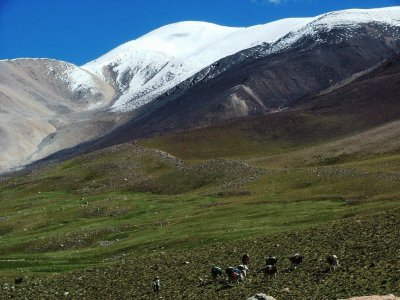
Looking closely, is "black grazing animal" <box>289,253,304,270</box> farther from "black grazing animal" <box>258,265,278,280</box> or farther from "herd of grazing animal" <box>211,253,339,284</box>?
"black grazing animal" <box>258,265,278,280</box>

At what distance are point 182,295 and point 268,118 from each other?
512ft

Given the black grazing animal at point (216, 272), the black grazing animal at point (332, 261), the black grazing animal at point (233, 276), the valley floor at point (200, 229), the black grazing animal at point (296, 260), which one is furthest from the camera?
the black grazing animal at point (216, 272)

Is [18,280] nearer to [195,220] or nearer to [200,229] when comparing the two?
[200,229]

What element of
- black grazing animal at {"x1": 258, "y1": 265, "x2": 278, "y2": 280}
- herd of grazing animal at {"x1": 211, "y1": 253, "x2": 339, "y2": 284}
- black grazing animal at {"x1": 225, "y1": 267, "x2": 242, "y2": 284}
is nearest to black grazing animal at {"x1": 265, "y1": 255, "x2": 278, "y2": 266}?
herd of grazing animal at {"x1": 211, "y1": 253, "x2": 339, "y2": 284}

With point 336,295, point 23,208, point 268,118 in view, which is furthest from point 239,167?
point 336,295

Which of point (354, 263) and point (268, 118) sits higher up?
point (268, 118)

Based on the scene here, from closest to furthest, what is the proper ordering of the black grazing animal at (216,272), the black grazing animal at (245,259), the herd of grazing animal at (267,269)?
the herd of grazing animal at (267,269)
the black grazing animal at (216,272)
the black grazing animal at (245,259)

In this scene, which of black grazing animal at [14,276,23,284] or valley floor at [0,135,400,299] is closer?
valley floor at [0,135,400,299]

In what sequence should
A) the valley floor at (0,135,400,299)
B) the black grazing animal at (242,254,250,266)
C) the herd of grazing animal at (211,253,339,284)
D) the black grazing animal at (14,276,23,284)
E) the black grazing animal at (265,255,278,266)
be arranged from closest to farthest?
the herd of grazing animal at (211,253,339,284) < the valley floor at (0,135,400,299) < the black grazing animal at (265,255,278,266) < the black grazing animal at (242,254,250,266) < the black grazing animal at (14,276,23,284)

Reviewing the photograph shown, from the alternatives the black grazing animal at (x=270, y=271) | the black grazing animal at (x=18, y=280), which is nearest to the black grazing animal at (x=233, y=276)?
the black grazing animal at (x=270, y=271)

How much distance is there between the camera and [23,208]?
117312mm

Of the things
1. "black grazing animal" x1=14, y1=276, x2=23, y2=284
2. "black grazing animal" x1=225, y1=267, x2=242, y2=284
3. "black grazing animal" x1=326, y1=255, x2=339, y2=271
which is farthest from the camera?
"black grazing animal" x1=14, y1=276, x2=23, y2=284

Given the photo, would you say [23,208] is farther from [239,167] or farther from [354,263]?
[354,263]

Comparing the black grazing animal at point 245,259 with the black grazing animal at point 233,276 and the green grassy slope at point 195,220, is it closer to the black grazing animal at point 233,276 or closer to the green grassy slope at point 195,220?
the green grassy slope at point 195,220
